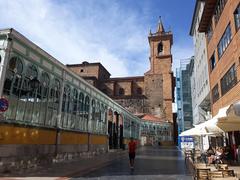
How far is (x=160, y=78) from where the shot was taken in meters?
64.0

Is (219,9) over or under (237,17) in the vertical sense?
over

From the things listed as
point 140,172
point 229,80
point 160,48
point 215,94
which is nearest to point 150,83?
point 160,48

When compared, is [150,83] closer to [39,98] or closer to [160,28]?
[160,28]

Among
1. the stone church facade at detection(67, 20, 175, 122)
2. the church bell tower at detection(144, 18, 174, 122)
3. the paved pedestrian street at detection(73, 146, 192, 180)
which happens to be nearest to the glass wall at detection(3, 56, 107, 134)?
the paved pedestrian street at detection(73, 146, 192, 180)

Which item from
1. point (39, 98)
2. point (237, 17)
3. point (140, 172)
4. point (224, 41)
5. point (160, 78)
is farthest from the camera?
point (160, 78)

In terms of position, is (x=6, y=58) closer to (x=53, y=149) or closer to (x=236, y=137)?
(x=53, y=149)

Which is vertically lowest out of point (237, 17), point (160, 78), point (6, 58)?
point (6, 58)

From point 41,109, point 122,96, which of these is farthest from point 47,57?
point 122,96

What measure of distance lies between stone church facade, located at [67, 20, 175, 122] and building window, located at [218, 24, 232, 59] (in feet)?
132

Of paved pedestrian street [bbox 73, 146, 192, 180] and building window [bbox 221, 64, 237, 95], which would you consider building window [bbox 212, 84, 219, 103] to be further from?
paved pedestrian street [bbox 73, 146, 192, 180]

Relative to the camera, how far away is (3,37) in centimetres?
1096

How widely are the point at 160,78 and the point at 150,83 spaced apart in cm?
292

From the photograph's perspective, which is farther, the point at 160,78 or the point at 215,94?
the point at 160,78

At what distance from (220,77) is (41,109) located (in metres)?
15.6
